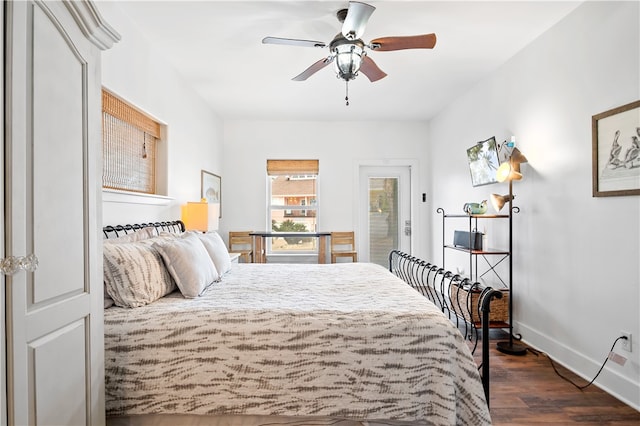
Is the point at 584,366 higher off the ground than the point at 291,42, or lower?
lower

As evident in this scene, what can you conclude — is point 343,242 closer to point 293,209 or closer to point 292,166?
point 293,209

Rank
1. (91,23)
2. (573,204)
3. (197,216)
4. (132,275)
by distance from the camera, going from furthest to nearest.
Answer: (197,216)
(573,204)
(132,275)
(91,23)

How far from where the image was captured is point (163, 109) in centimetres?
330

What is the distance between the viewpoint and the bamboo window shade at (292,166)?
218 inches

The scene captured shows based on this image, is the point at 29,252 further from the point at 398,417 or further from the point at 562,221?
the point at 562,221

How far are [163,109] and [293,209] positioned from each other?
271cm

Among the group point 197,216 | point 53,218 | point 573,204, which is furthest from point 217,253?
point 573,204

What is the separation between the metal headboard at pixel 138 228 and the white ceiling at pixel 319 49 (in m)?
1.46

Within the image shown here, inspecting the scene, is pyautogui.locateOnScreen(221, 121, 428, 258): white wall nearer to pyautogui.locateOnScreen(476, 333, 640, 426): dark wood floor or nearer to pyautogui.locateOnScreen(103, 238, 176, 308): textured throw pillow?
pyautogui.locateOnScreen(476, 333, 640, 426): dark wood floor

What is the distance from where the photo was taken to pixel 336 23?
267cm

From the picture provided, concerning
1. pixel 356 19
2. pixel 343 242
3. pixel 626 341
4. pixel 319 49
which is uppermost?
pixel 319 49

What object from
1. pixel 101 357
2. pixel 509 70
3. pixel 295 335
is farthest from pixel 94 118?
pixel 509 70

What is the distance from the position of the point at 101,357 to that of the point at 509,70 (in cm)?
376

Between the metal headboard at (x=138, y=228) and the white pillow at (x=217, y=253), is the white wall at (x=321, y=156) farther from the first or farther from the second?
the white pillow at (x=217, y=253)
